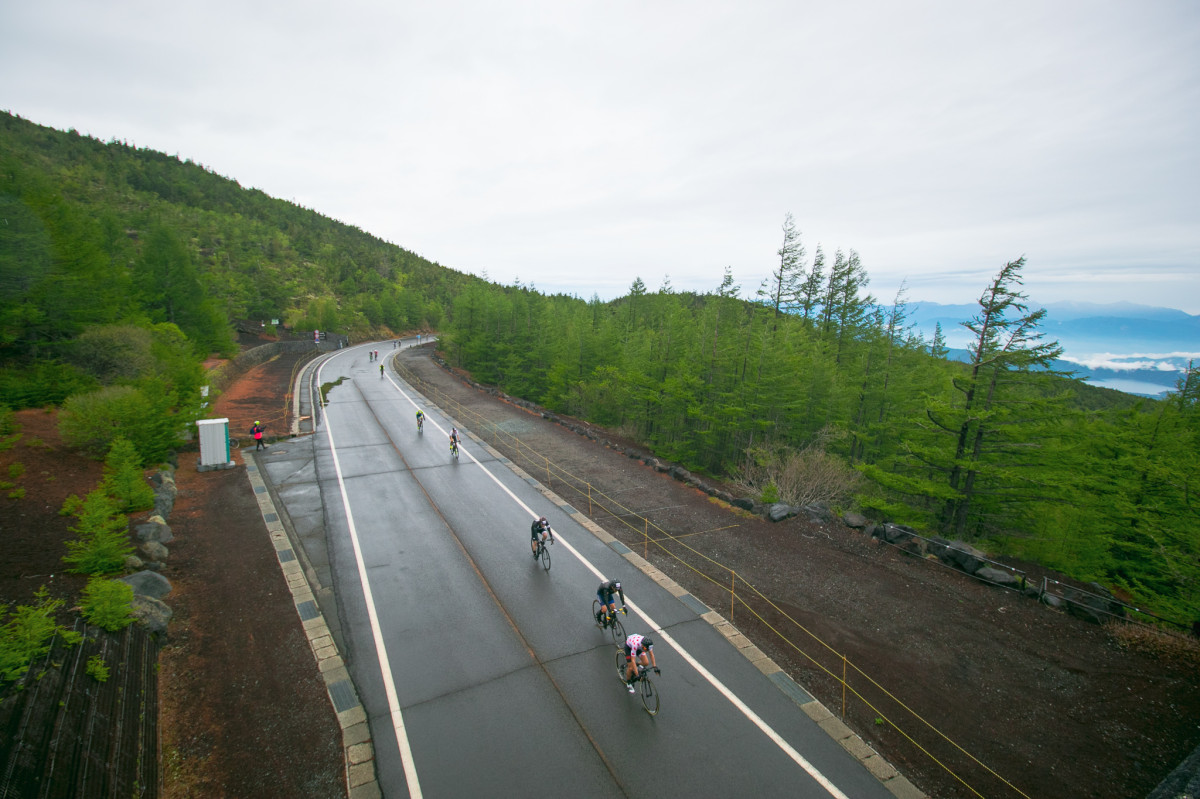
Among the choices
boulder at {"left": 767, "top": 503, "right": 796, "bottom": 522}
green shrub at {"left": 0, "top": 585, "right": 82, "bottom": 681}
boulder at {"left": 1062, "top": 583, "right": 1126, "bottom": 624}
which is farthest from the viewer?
boulder at {"left": 767, "top": 503, "right": 796, "bottom": 522}

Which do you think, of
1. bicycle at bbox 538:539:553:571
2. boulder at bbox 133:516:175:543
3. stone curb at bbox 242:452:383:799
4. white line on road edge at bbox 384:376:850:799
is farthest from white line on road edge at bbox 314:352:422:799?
white line on road edge at bbox 384:376:850:799

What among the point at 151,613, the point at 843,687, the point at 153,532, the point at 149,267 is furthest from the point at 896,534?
the point at 149,267

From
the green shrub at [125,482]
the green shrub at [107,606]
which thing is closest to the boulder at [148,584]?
the green shrub at [107,606]

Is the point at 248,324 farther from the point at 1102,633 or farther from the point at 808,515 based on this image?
the point at 1102,633

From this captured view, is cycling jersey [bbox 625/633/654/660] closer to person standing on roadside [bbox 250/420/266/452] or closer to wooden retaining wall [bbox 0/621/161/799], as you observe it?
wooden retaining wall [bbox 0/621/161/799]

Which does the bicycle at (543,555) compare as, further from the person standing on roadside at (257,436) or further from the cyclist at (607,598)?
the person standing on roadside at (257,436)

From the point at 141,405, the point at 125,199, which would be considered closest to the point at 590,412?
the point at 141,405
